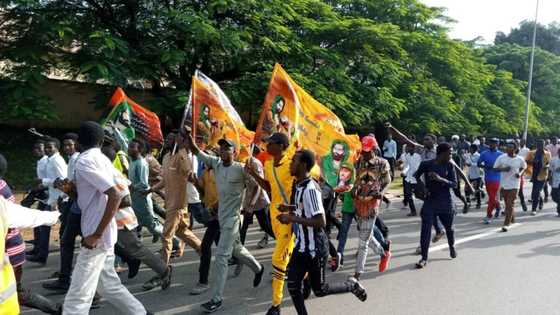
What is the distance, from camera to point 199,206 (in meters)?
7.44

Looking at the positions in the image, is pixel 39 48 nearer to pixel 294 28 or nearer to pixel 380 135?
pixel 294 28

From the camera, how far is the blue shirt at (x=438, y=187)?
21.5 feet

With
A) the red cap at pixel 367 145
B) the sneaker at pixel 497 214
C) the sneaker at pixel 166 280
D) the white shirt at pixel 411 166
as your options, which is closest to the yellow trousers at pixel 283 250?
the sneaker at pixel 166 280

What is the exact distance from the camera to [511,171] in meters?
9.29

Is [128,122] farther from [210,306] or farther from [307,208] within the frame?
[307,208]

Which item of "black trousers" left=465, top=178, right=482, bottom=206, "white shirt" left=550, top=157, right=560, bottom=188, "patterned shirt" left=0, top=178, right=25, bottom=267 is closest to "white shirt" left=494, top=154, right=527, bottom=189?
"white shirt" left=550, top=157, right=560, bottom=188

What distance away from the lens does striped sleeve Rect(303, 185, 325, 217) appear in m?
4.09

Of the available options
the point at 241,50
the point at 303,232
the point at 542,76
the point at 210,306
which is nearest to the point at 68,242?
the point at 210,306

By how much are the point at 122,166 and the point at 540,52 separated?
3627 centimetres

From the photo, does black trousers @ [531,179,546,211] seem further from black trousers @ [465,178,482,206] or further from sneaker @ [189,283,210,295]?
sneaker @ [189,283,210,295]

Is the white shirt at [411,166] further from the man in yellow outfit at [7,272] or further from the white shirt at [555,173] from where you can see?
the man in yellow outfit at [7,272]

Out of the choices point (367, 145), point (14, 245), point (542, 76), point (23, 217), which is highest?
point (542, 76)

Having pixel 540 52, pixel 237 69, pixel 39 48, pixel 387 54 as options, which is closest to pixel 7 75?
pixel 39 48

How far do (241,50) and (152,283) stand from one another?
969 cm
